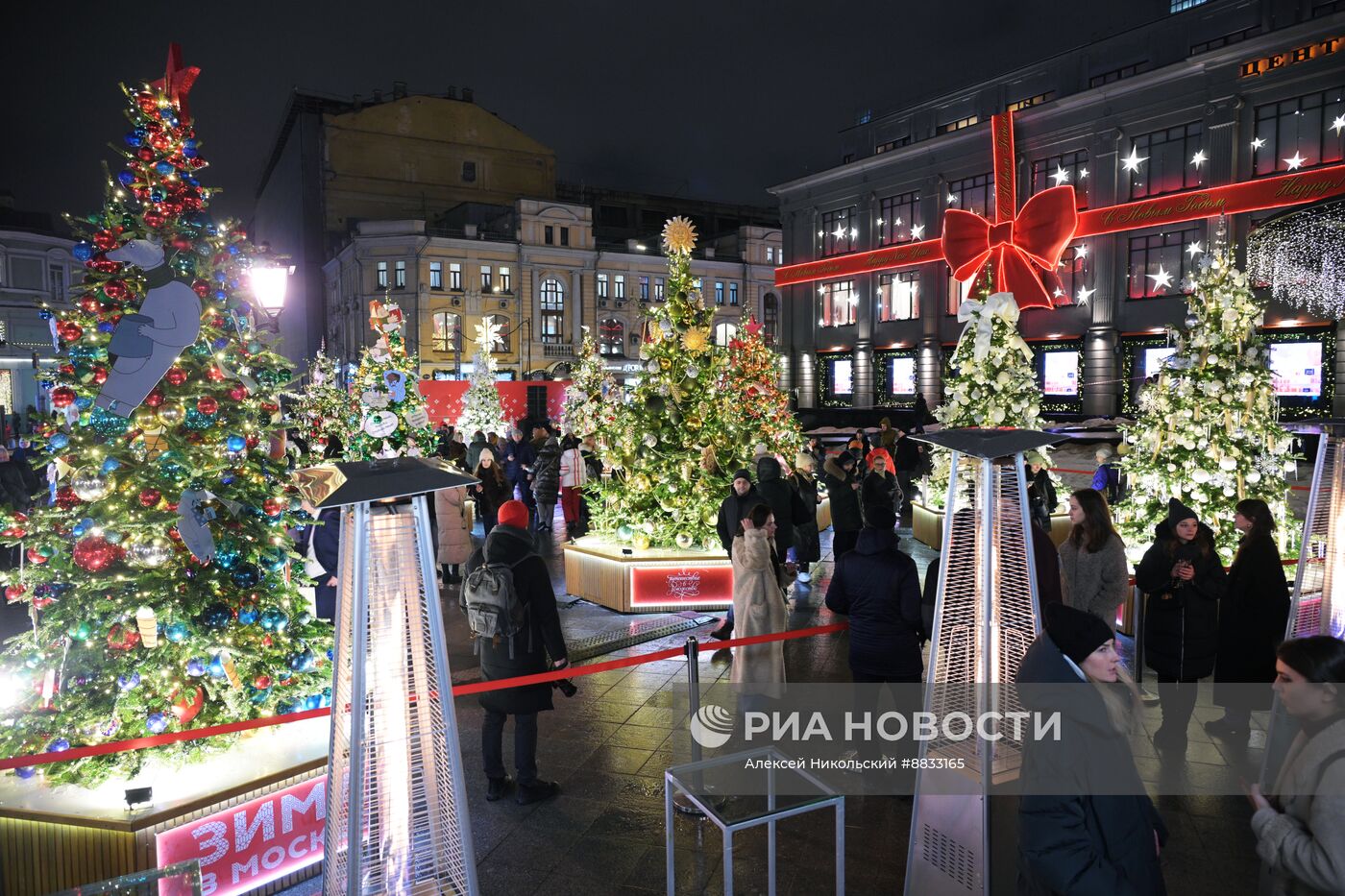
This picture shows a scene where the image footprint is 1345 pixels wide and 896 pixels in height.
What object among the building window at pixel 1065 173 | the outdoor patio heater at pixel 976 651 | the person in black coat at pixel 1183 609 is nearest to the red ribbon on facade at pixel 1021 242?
the person in black coat at pixel 1183 609

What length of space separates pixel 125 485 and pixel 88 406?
1.71 feet

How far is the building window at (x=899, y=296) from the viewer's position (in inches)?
1441

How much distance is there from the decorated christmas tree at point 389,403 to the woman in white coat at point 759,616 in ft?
22.0

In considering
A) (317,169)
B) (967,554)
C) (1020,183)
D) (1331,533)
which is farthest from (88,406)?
(317,169)

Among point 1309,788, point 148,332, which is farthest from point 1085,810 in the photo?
point 148,332

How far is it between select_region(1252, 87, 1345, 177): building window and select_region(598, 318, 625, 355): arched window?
111 feet

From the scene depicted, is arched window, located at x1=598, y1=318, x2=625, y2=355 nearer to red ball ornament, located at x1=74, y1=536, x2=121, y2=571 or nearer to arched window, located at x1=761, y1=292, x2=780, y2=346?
arched window, located at x1=761, y1=292, x2=780, y2=346

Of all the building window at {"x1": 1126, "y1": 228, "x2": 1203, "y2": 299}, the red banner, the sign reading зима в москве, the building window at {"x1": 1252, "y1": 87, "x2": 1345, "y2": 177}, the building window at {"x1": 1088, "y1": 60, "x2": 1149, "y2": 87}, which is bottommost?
the building window at {"x1": 1126, "y1": 228, "x2": 1203, "y2": 299}

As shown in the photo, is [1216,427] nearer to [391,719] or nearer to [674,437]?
[674,437]

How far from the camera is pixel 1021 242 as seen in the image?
14.4 m

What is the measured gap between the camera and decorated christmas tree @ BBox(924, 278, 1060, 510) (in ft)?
40.7

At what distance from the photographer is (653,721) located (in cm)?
681

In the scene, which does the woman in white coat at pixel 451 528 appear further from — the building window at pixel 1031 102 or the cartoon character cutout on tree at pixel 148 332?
the building window at pixel 1031 102

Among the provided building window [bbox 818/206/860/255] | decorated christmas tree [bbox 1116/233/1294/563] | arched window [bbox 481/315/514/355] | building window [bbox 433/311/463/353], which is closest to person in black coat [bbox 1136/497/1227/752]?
decorated christmas tree [bbox 1116/233/1294/563]
